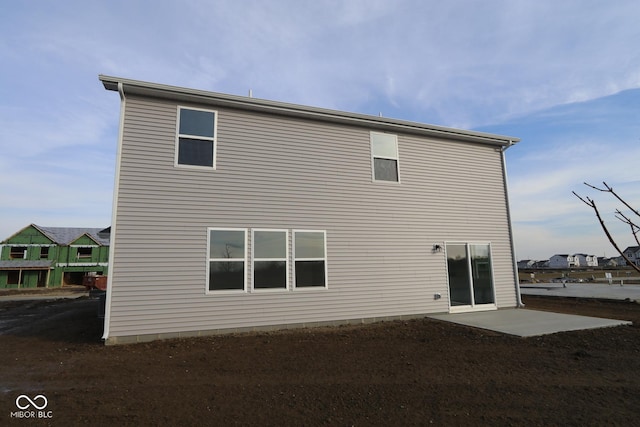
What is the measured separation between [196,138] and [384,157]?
513 centimetres

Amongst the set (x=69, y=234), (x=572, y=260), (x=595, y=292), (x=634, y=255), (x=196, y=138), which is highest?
(x=69, y=234)

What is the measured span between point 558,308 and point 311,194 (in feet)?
30.7

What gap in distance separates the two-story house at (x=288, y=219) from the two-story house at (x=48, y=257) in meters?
27.3

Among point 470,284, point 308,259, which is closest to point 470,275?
point 470,284

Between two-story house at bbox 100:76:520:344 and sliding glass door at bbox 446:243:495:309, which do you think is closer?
two-story house at bbox 100:76:520:344

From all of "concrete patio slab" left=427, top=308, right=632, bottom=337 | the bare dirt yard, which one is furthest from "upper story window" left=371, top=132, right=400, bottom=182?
the bare dirt yard

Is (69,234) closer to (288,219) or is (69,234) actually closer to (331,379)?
(288,219)

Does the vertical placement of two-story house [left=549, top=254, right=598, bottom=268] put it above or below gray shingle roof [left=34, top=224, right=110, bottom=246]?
below

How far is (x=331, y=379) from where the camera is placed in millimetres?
4527

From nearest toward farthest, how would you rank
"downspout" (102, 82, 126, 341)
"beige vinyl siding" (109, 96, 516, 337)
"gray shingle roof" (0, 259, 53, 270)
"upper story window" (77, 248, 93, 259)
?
1. "downspout" (102, 82, 126, 341)
2. "beige vinyl siding" (109, 96, 516, 337)
3. "gray shingle roof" (0, 259, 53, 270)
4. "upper story window" (77, 248, 93, 259)

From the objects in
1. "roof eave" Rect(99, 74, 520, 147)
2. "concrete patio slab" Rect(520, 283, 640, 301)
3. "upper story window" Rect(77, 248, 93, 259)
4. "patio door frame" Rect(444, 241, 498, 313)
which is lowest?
"concrete patio slab" Rect(520, 283, 640, 301)

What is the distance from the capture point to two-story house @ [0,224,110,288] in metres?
30.7

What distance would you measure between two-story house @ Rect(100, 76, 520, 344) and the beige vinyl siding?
30 millimetres

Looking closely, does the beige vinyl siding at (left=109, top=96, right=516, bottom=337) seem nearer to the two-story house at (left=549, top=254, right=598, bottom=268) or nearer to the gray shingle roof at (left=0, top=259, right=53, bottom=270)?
the gray shingle roof at (left=0, top=259, right=53, bottom=270)
